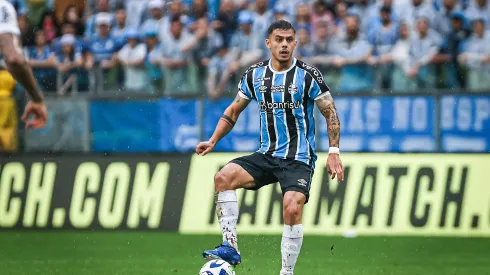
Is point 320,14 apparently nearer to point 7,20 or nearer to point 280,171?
point 280,171

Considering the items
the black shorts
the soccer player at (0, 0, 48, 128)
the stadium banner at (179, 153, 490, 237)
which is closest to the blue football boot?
the black shorts

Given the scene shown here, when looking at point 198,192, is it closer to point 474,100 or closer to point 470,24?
point 474,100

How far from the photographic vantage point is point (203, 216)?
1431cm

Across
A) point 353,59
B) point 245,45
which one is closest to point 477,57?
point 353,59

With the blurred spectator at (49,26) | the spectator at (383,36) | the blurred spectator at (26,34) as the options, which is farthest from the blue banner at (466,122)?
the blurred spectator at (26,34)

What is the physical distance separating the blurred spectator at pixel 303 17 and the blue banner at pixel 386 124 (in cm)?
239

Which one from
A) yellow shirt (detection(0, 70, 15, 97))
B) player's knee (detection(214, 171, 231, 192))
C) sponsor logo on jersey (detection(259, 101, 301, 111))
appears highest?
sponsor logo on jersey (detection(259, 101, 301, 111))

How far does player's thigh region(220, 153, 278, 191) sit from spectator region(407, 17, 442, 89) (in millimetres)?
6518

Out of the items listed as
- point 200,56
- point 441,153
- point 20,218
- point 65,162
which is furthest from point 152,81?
point 441,153

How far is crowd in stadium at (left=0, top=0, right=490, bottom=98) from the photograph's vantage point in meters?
15.5

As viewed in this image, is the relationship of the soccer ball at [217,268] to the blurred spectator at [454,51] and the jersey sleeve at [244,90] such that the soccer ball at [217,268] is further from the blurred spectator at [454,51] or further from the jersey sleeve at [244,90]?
the blurred spectator at [454,51]

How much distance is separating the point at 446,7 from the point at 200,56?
167 inches

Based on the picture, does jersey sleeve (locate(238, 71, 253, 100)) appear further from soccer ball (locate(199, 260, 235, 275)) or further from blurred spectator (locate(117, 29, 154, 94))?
blurred spectator (locate(117, 29, 154, 94))

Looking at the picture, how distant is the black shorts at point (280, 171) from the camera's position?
8992 mm
